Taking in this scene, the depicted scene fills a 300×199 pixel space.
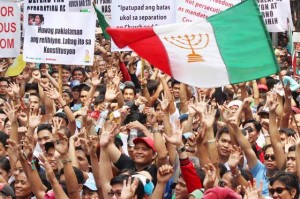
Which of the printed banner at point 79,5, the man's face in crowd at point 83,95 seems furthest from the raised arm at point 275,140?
the printed banner at point 79,5

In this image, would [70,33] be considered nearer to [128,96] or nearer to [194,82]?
[128,96]

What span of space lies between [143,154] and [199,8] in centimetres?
439

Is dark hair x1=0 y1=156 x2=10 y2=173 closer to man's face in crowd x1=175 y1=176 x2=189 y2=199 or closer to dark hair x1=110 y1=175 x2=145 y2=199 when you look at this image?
dark hair x1=110 y1=175 x2=145 y2=199

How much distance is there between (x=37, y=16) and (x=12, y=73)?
220 centimetres

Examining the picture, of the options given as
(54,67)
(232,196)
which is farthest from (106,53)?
(232,196)

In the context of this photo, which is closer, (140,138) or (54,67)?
(140,138)

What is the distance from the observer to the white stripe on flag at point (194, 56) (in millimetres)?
9203

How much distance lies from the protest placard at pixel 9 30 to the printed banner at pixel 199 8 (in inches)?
78.3

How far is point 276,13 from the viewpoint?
15242 millimetres

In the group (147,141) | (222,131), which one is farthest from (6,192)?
(222,131)

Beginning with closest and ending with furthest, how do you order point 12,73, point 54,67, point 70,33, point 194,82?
point 194,82
point 70,33
point 12,73
point 54,67

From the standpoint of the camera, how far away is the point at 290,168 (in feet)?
32.9

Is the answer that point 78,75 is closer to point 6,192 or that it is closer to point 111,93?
point 111,93

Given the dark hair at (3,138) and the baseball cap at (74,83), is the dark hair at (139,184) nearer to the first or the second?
the dark hair at (3,138)
